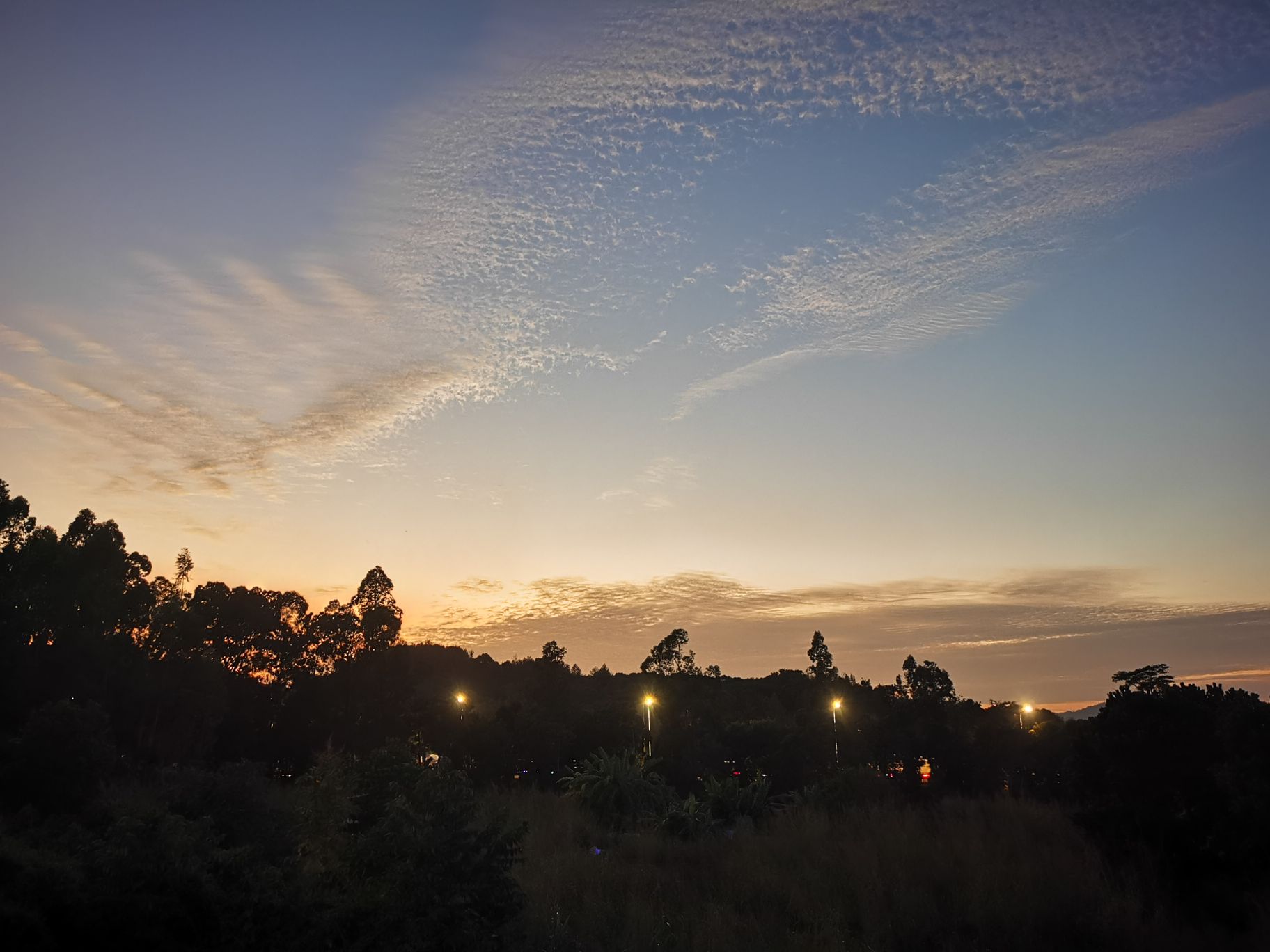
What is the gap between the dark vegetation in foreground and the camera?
6559 millimetres

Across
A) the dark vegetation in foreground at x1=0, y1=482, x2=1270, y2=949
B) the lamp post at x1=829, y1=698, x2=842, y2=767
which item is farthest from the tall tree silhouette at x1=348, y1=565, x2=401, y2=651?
the lamp post at x1=829, y1=698, x2=842, y2=767

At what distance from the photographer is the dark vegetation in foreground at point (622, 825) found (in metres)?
6.56

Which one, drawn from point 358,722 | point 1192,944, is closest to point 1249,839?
point 1192,944

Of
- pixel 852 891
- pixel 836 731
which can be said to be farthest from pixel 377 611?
pixel 852 891

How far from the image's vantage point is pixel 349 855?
305 inches

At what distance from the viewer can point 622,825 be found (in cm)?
2222

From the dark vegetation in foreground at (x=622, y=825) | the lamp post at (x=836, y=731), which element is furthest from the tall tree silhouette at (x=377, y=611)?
the lamp post at (x=836, y=731)

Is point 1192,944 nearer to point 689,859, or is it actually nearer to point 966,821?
point 966,821

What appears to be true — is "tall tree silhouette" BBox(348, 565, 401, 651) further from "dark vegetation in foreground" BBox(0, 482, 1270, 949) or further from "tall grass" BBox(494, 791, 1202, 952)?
"tall grass" BBox(494, 791, 1202, 952)

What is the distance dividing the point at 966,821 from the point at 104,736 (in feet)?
87.0

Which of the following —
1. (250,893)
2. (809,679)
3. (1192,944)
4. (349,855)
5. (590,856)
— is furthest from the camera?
(809,679)

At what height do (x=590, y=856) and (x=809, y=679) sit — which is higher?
(x=809, y=679)

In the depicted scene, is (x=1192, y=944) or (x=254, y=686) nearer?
(x=1192, y=944)

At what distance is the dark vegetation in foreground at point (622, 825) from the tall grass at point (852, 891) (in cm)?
6
